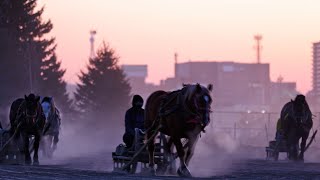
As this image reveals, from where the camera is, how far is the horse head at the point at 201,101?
24.2m

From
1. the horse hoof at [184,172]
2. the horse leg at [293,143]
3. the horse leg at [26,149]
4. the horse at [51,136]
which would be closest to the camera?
the horse hoof at [184,172]

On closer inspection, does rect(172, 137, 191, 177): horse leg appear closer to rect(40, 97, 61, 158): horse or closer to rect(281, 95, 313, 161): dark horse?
rect(281, 95, 313, 161): dark horse

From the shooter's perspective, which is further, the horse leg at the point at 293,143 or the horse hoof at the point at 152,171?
the horse leg at the point at 293,143

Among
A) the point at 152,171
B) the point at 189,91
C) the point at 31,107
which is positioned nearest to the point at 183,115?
the point at 189,91

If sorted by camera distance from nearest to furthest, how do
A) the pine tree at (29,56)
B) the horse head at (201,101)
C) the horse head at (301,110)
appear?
the horse head at (201,101) → the horse head at (301,110) → the pine tree at (29,56)

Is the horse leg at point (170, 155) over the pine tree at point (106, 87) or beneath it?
beneath

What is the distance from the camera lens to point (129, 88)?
289 feet

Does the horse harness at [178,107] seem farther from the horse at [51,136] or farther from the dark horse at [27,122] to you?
the horse at [51,136]

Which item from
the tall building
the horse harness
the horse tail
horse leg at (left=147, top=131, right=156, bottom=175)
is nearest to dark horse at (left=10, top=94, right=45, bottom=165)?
the horse tail

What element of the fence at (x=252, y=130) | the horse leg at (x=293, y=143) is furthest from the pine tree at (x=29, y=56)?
the horse leg at (x=293, y=143)

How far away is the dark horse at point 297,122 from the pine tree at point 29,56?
4180cm

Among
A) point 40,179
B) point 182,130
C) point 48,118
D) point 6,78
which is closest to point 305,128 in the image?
point 48,118

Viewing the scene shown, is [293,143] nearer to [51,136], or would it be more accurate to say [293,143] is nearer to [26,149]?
[51,136]

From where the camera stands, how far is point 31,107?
32.5 m
